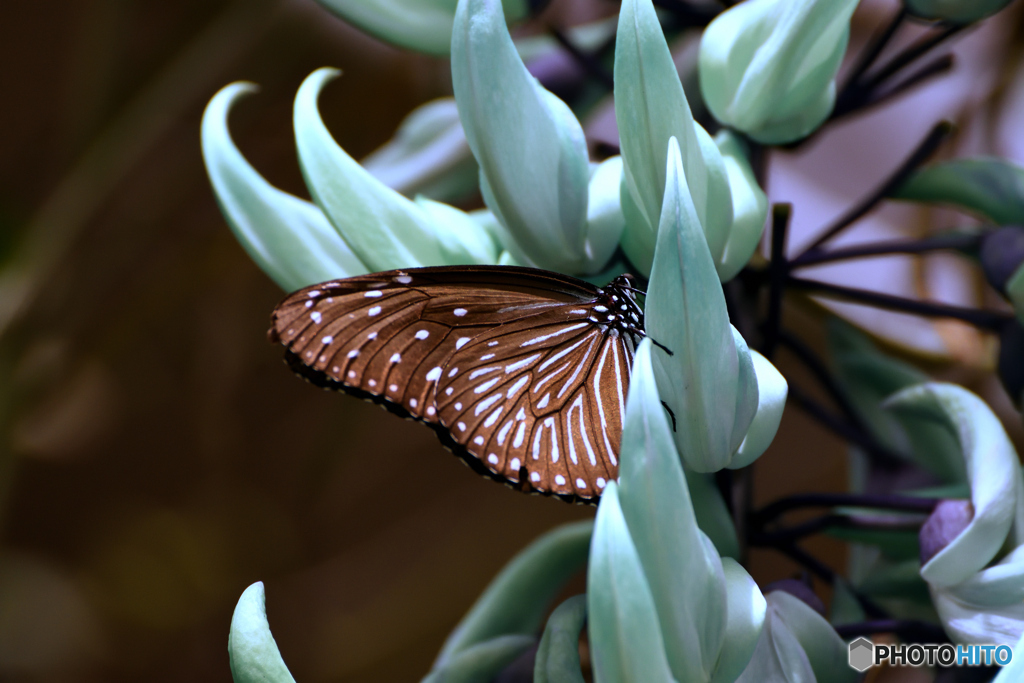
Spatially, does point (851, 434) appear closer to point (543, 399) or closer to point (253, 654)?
point (543, 399)

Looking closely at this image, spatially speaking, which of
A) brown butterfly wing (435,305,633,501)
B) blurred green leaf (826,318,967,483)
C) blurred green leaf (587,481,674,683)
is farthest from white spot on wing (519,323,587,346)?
blurred green leaf (826,318,967,483)

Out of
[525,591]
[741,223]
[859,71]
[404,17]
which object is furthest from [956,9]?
[525,591]

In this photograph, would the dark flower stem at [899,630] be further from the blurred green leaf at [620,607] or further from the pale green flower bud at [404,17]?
the pale green flower bud at [404,17]

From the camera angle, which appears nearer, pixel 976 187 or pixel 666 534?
pixel 666 534

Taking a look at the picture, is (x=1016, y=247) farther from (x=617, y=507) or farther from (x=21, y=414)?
(x=21, y=414)

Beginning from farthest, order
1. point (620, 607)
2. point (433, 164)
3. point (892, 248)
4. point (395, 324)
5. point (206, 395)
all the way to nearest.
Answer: point (206, 395) → point (433, 164) → point (892, 248) → point (395, 324) → point (620, 607)

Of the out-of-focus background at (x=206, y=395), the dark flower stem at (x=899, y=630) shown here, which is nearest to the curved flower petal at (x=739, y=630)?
the dark flower stem at (x=899, y=630)

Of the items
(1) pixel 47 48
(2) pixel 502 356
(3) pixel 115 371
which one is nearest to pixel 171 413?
(3) pixel 115 371
